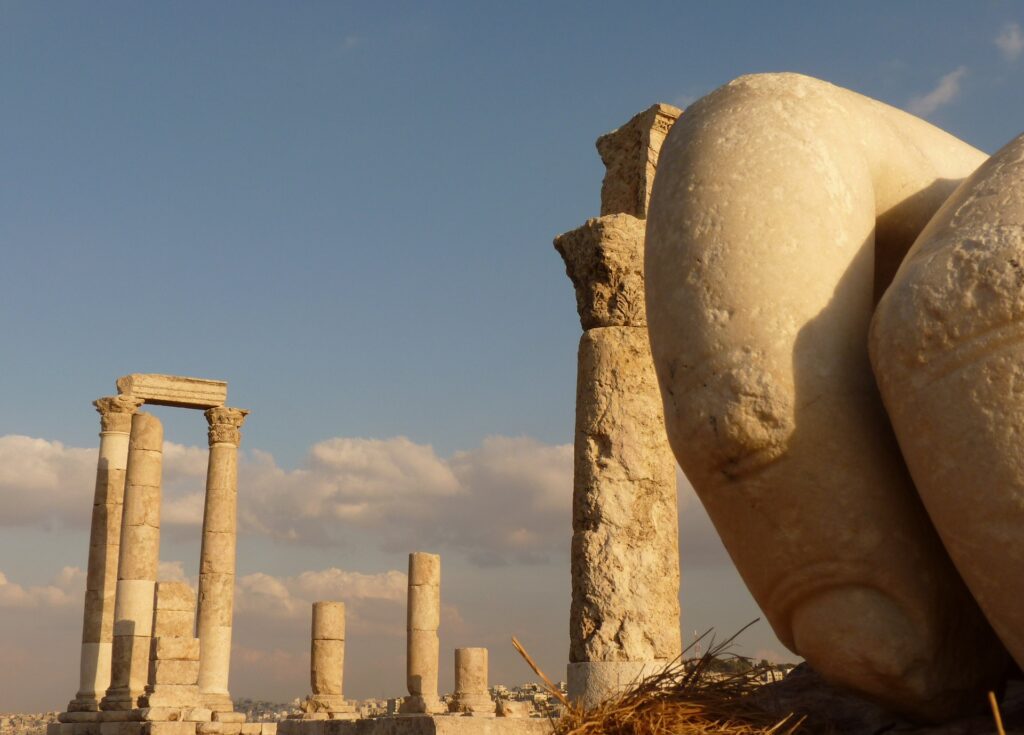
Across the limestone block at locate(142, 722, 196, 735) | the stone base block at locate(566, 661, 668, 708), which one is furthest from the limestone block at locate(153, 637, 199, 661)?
the stone base block at locate(566, 661, 668, 708)

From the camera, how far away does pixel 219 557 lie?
80.4ft

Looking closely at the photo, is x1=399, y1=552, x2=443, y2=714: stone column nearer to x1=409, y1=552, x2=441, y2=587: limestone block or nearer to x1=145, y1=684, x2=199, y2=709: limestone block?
x1=409, y1=552, x2=441, y2=587: limestone block

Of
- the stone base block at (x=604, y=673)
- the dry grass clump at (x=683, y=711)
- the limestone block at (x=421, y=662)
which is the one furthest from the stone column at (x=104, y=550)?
the dry grass clump at (x=683, y=711)

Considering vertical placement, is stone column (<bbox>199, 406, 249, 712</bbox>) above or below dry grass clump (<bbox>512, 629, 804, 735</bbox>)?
above

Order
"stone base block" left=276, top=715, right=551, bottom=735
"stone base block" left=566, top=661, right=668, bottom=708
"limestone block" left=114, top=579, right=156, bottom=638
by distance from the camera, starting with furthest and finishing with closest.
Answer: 1. "limestone block" left=114, top=579, right=156, bottom=638
2. "stone base block" left=566, top=661, right=668, bottom=708
3. "stone base block" left=276, top=715, right=551, bottom=735

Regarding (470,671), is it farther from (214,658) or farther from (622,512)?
(622,512)

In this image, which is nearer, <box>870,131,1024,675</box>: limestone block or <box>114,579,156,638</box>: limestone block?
<box>870,131,1024,675</box>: limestone block

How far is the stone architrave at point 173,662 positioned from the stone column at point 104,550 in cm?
299

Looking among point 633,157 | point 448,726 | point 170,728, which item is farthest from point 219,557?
point 448,726

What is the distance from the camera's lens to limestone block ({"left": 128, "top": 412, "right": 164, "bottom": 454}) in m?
24.0

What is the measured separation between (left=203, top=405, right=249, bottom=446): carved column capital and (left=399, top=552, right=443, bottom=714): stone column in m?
4.58

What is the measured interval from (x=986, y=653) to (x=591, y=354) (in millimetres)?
7170

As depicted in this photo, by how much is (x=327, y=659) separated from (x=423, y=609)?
2211 millimetres

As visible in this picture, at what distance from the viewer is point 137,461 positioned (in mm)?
23828
